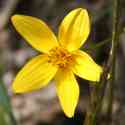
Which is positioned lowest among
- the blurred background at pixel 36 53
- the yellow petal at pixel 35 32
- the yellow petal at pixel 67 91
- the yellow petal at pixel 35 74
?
the blurred background at pixel 36 53

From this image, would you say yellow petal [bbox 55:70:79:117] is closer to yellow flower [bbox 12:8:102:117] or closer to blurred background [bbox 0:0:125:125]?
yellow flower [bbox 12:8:102:117]

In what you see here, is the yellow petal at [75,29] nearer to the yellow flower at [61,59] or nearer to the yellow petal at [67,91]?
the yellow flower at [61,59]

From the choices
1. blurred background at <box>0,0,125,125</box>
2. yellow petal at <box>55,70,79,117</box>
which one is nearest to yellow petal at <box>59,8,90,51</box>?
yellow petal at <box>55,70,79,117</box>

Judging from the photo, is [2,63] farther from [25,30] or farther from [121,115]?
[25,30]

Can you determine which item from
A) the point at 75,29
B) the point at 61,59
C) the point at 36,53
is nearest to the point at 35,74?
the point at 61,59

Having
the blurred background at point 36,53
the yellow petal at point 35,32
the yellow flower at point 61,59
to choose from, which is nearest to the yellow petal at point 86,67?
the yellow flower at point 61,59

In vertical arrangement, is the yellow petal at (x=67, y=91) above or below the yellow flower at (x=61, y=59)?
below
